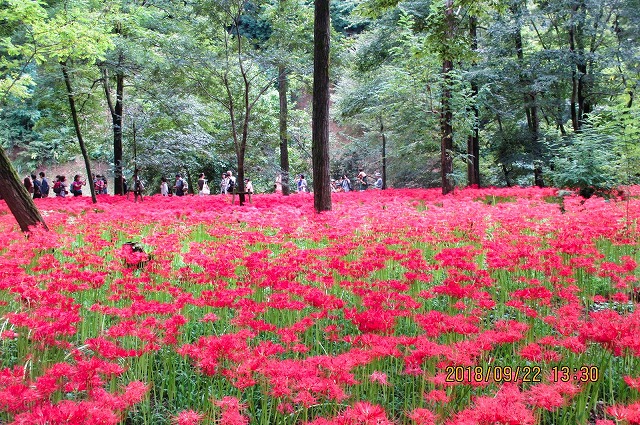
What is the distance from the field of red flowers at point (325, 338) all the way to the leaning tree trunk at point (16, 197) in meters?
0.78

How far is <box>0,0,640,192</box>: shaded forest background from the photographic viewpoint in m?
12.3

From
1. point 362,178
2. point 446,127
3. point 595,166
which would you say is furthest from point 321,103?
point 362,178

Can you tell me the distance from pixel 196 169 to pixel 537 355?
2755 centimetres

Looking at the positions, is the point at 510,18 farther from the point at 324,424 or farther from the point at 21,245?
Result: the point at 324,424

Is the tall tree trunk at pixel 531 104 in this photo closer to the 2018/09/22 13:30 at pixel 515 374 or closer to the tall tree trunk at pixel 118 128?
the tall tree trunk at pixel 118 128

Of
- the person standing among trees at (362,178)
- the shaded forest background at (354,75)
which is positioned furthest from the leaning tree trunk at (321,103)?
the person standing among trees at (362,178)

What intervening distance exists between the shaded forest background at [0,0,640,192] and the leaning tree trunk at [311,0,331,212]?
3.23 feet

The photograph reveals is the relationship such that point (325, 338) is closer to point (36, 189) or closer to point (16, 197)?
point (16, 197)

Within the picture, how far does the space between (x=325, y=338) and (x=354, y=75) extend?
22.9 m

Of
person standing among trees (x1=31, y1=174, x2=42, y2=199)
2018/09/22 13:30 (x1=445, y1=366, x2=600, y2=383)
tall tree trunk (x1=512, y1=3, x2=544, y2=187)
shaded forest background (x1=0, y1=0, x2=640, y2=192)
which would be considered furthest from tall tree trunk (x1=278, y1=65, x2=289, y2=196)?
2018/09/22 13:30 (x1=445, y1=366, x2=600, y2=383)

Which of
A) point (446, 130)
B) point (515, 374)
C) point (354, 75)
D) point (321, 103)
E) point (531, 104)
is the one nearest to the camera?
point (515, 374)

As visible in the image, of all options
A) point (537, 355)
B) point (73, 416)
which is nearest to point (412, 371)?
point (537, 355)

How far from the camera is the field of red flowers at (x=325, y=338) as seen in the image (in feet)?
7.59

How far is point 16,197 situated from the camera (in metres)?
7.45
